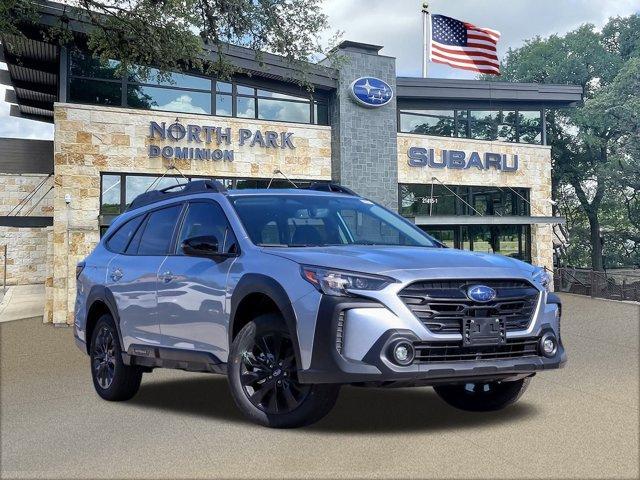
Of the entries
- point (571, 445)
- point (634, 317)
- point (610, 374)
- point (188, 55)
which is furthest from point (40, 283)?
point (571, 445)

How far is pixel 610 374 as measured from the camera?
9.15m

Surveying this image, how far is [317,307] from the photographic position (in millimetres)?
5234

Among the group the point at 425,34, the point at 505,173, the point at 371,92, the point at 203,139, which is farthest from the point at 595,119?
the point at 203,139

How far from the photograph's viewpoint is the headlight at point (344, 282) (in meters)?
5.17

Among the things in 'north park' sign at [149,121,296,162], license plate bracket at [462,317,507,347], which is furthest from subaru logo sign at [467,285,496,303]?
'north park' sign at [149,121,296,162]

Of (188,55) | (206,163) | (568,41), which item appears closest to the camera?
(188,55)

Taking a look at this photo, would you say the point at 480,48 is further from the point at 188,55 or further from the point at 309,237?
the point at 309,237

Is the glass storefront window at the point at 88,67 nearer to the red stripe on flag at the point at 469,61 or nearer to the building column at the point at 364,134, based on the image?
the building column at the point at 364,134

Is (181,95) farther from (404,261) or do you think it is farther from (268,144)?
(404,261)

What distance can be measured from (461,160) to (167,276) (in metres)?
20.8

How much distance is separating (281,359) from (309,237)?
126 cm

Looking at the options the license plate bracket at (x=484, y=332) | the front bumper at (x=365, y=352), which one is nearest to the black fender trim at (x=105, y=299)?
the front bumper at (x=365, y=352)

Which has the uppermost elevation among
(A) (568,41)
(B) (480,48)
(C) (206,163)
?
(A) (568,41)

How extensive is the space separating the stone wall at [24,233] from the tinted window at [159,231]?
23.5 m
